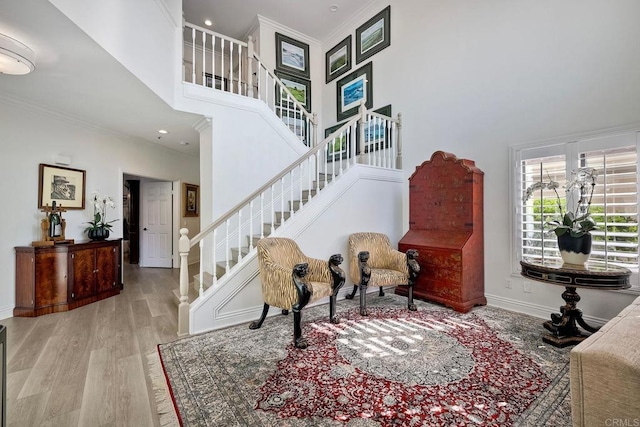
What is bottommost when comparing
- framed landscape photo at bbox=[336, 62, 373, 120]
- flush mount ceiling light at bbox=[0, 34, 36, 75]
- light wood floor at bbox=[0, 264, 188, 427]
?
light wood floor at bbox=[0, 264, 188, 427]

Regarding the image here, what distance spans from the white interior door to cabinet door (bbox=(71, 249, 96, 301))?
2568 millimetres

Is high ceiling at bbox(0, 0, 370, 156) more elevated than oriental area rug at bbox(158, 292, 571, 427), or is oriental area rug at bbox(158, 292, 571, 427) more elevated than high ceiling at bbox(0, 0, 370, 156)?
high ceiling at bbox(0, 0, 370, 156)

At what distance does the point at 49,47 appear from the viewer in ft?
7.77

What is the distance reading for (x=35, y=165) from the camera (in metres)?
3.75

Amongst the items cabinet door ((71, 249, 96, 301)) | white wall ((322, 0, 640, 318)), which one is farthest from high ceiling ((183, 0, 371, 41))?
cabinet door ((71, 249, 96, 301))

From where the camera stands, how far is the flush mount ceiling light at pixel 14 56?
2.18m

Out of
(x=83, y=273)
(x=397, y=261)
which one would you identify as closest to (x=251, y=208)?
(x=397, y=261)

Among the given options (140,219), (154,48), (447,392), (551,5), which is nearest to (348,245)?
(447,392)

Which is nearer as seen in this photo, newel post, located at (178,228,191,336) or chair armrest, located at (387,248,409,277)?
newel post, located at (178,228,191,336)

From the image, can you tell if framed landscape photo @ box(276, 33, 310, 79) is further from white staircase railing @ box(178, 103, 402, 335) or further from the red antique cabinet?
the red antique cabinet

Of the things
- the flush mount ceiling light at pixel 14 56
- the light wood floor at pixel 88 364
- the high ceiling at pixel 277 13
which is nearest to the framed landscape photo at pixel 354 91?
the high ceiling at pixel 277 13

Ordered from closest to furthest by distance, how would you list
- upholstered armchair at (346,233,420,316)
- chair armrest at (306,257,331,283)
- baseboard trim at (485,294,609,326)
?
1. baseboard trim at (485,294,609,326)
2. chair armrest at (306,257,331,283)
3. upholstered armchair at (346,233,420,316)

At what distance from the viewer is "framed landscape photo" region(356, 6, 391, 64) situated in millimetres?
4992

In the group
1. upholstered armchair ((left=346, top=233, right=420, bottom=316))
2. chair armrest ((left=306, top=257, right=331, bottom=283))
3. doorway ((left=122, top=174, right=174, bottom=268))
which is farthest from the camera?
doorway ((left=122, top=174, right=174, bottom=268))
